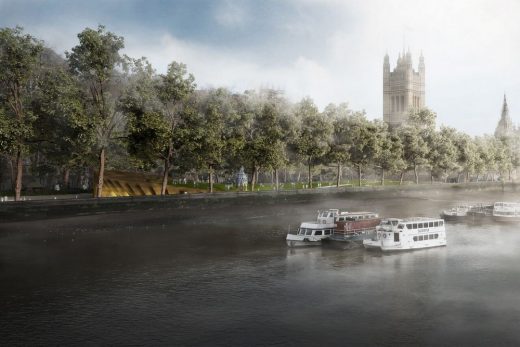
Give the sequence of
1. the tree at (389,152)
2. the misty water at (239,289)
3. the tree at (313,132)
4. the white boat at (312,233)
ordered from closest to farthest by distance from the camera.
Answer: the misty water at (239,289) < the white boat at (312,233) < the tree at (313,132) < the tree at (389,152)

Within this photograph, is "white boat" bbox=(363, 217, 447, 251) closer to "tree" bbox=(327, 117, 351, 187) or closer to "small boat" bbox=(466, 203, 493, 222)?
"small boat" bbox=(466, 203, 493, 222)

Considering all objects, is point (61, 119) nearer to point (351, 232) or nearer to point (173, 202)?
point (173, 202)

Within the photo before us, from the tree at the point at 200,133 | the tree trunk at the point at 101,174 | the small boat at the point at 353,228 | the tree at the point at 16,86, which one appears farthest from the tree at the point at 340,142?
the tree at the point at 16,86

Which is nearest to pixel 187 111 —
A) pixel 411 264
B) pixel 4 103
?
pixel 4 103

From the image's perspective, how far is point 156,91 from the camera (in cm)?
9088

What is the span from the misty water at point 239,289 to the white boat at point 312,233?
2239 mm

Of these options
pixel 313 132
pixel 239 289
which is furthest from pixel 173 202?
pixel 313 132

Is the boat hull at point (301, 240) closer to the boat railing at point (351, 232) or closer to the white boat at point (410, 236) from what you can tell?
the boat railing at point (351, 232)

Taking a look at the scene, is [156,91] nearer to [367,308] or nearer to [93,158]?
[93,158]

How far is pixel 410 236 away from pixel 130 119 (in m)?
47.6

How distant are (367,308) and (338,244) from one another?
26522 mm

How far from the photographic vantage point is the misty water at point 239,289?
33.2m

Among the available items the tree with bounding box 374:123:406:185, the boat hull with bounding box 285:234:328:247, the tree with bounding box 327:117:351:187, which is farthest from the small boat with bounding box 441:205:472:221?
the tree with bounding box 374:123:406:185

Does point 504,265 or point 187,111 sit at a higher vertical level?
point 187,111
